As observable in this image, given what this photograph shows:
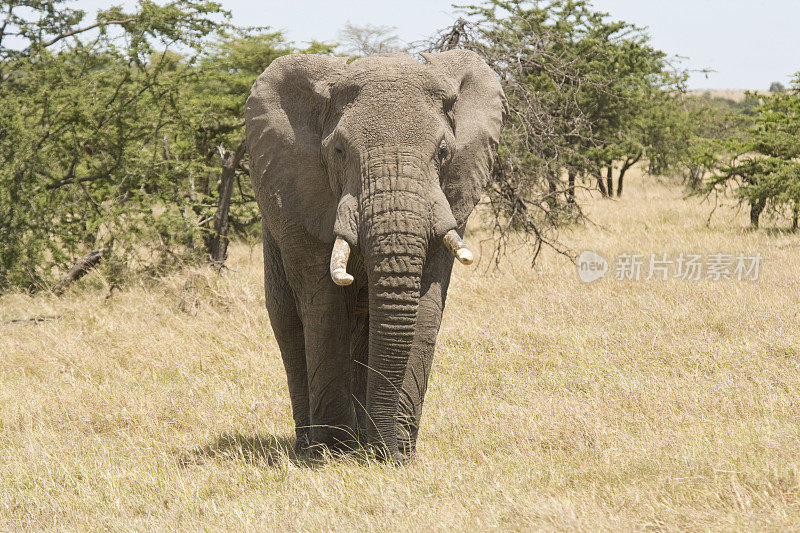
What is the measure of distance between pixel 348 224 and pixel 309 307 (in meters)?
0.75

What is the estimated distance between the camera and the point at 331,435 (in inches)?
190

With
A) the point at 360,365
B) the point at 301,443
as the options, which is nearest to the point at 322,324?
the point at 360,365

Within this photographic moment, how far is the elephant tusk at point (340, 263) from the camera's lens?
150 inches

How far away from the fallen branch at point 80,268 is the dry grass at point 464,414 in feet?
1.10

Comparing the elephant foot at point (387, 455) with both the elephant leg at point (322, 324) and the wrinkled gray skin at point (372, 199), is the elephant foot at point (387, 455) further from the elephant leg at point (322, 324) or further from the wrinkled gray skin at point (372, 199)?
the elephant leg at point (322, 324)

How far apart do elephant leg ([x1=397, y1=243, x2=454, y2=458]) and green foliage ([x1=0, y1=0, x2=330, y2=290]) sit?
20.9ft

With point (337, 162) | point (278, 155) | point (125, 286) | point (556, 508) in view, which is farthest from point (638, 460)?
point (125, 286)

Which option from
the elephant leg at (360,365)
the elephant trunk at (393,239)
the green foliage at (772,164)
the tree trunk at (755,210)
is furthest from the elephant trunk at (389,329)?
the tree trunk at (755,210)

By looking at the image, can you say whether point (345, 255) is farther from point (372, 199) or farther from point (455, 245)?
point (455, 245)

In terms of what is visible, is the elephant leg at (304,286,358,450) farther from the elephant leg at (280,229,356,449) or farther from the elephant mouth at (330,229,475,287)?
the elephant mouth at (330,229,475,287)

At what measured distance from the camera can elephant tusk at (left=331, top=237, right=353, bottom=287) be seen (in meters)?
3.80

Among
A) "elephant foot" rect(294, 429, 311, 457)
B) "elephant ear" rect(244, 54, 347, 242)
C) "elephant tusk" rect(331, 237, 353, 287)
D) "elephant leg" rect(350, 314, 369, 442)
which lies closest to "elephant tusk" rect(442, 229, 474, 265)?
"elephant tusk" rect(331, 237, 353, 287)

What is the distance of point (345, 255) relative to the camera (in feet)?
13.0

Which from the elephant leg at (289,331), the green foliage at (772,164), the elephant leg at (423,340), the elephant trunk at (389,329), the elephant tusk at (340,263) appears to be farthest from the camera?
the green foliage at (772,164)
